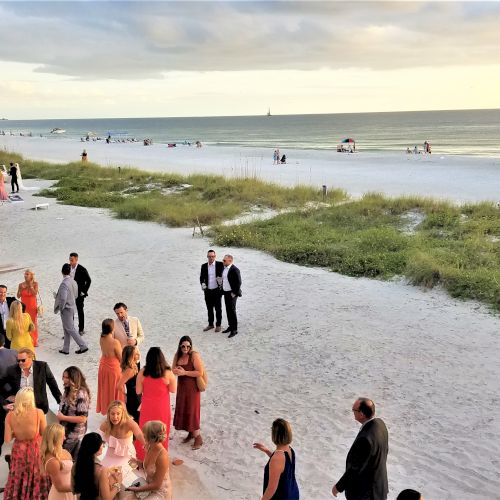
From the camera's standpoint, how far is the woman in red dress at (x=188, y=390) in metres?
6.68

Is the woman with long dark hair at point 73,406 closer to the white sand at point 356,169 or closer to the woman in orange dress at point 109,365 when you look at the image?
the woman in orange dress at point 109,365

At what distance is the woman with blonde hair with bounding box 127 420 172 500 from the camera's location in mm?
4879

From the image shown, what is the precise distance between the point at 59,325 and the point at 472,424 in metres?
8.05

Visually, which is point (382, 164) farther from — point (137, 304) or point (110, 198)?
point (137, 304)

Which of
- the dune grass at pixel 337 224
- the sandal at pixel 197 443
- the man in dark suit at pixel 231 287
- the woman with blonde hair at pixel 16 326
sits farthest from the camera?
the dune grass at pixel 337 224

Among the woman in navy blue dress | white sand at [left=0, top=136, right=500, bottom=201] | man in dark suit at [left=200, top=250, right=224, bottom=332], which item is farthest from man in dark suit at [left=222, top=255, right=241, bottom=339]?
white sand at [left=0, top=136, right=500, bottom=201]

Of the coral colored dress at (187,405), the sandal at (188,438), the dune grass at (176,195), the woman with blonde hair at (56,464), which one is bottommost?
the sandal at (188,438)

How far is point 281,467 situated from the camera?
15.7 feet

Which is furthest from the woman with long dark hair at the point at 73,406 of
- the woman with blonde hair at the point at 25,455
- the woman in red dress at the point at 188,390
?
the woman in red dress at the point at 188,390

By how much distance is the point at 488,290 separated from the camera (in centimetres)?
1230

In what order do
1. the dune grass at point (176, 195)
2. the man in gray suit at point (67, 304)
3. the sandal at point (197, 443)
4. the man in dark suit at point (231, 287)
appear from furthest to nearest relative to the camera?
the dune grass at point (176, 195) < the man in dark suit at point (231, 287) < the man in gray suit at point (67, 304) < the sandal at point (197, 443)

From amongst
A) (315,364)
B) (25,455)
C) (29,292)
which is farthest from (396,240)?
(25,455)

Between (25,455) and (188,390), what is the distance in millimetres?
2082

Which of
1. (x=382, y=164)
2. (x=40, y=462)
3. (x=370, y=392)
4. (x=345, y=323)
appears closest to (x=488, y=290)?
(x=345, y=323)
